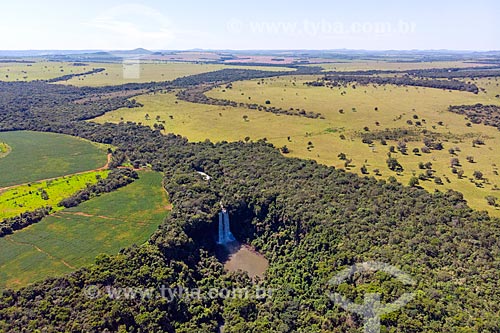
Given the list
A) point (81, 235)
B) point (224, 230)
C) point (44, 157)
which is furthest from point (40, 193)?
point (224, 230)

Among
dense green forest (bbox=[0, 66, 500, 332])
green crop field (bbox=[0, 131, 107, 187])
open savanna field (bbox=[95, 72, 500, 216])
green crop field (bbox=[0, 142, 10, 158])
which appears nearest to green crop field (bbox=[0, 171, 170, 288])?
dense green forest (bbox=[0, 66, 500, 332])

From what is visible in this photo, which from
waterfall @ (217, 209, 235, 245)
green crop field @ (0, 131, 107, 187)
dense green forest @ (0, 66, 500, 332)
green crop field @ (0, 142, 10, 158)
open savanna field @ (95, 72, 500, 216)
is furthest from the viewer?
green crop field @ (0, 142, 10, 158)

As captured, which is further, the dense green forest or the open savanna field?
the open savanna field

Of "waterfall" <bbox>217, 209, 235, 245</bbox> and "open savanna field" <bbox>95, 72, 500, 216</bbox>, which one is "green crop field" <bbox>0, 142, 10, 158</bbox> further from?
"waterfall" <bbox>217, 209, 235, 245</bbox>

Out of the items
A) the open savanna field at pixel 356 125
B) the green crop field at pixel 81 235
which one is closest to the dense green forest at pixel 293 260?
the green crop field at pixel 81 235

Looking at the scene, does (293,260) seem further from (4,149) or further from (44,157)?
(4,149)

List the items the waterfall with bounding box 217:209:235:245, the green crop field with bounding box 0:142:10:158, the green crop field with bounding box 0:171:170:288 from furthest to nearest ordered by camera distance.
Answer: the green crop field with bounding box 0:142:10:158 → the waterfall with bounding box 217:209:235:245 → the green crop field with bounding box 0:171:170:288

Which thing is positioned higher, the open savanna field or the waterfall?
the open savanna field

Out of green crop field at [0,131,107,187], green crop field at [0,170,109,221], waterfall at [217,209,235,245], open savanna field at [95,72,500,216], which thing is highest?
open savanna field at [95,72,500,216]
